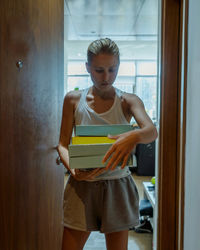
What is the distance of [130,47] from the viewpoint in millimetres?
5715

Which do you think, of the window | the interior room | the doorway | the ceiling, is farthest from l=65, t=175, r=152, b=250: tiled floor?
the window

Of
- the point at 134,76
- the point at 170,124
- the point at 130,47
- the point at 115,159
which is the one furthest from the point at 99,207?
the point at 134,76

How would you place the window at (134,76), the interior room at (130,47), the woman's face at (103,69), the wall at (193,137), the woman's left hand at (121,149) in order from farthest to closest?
the window at (134,76) → the interior room at (130,47) → the wall at (193,137) → the woman's face at (103,69) → the woman's left hand at (121,149)

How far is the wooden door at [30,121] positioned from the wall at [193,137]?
2.21ft

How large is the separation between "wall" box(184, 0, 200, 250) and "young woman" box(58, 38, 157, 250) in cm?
27

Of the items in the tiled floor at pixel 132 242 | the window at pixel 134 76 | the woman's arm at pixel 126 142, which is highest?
the window at pixel 134 76

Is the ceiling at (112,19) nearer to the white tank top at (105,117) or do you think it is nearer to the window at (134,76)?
the window at (134,76)

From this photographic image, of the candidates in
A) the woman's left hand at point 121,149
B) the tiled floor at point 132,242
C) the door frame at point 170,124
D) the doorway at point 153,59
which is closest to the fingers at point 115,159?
the woman's left hand at point 121,149

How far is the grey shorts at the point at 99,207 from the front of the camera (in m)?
0.93

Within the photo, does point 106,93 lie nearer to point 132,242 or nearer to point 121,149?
point 121,149

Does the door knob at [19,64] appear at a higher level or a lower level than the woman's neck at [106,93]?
higher

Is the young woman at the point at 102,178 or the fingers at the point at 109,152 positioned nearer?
the fingers at the point at 109,152

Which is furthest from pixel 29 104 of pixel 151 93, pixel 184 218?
pixel 151 93

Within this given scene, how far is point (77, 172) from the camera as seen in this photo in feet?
3.05
